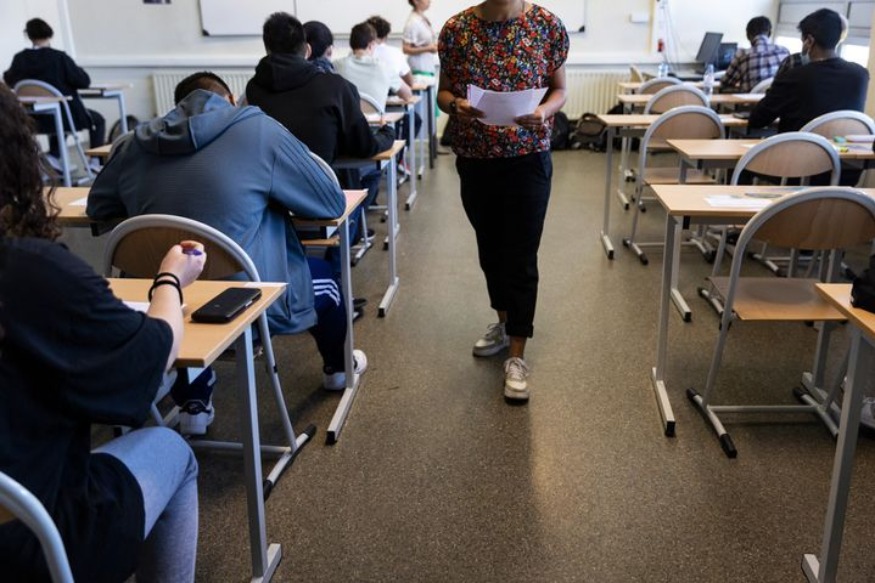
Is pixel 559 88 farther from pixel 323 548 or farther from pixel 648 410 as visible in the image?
pixel 323 548

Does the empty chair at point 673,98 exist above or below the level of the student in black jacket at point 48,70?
below

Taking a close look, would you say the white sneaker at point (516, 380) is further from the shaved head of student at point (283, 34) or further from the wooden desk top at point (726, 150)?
the shaved head of student at point (283, 34)

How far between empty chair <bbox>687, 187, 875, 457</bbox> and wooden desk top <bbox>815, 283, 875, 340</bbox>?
513mm

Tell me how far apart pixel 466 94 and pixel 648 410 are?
1.23 m

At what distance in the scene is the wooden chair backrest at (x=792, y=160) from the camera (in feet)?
9.74

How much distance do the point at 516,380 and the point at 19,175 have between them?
6.07ft

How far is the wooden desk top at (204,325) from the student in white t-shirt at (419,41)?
5.40 meters

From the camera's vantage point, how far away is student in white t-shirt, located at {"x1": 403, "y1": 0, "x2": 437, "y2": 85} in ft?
22.4

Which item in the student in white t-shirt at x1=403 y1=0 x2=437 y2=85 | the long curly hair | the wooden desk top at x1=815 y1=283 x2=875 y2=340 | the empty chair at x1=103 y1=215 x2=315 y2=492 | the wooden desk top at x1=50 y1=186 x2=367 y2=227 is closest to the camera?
the long curly hair

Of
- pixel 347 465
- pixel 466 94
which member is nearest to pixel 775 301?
pixel 466 94

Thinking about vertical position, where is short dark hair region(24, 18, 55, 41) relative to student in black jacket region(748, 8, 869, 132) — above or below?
above

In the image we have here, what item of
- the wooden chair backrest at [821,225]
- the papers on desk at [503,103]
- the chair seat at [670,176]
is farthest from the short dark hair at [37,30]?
the wooden chair backrest at [821,225]

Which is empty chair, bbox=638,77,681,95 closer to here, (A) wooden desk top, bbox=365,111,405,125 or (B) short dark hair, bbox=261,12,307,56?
(A) wooden desk top, bbox=365,111,405,125

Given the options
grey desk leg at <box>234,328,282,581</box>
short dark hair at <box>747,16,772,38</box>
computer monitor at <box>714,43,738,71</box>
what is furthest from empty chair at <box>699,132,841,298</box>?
computer monitor at <box>714,43,738,71</box>
